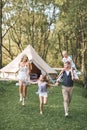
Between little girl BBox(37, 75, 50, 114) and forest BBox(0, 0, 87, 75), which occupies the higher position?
forest BBox(0, 0, 87, 75)

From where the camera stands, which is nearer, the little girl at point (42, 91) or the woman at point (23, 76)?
the little girl at point (42, 91)

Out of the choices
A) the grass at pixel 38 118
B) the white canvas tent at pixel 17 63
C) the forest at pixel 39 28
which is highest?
the forest at pixel 39 28

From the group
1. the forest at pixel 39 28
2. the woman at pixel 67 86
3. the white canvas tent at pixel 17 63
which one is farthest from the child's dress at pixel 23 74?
the forest at pixel 39 28

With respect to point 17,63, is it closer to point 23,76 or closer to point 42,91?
point 23,76

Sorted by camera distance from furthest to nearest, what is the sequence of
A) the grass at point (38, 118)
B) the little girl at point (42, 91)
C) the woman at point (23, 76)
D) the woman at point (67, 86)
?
the woman at point (23, 76) → the little girl at point (42, 91) → the woman at point (67, 86) → the grass at point (38, 118)

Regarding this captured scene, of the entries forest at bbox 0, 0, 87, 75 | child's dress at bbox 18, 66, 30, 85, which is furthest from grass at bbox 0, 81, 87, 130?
forest at bbox 0, 0, 87, 75

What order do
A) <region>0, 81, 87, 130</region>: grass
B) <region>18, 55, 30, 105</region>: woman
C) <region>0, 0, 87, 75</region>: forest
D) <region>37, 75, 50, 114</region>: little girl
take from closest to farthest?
<region>0, 81, 87, 130</region>: grass
<region>37, 75, 50, 114</region>: little girl
<region>18, 55, 30, 105</region>: woman
<region>0, 0, 87, 75</region>: forest

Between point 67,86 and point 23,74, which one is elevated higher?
point 23,74

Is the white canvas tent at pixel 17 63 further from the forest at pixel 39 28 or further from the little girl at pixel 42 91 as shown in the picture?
the little girl at pixel 42 91

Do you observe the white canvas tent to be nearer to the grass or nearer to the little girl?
the grass

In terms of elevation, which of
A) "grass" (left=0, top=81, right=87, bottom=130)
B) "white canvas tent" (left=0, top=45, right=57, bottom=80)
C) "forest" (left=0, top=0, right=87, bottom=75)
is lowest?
"grass" (left=0, top=81, right=87, bottom=130)

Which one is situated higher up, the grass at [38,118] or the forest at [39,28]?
the forest at [39,28]

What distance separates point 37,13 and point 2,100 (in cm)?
4415

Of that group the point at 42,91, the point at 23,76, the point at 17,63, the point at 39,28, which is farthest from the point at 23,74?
the point at 39,28
